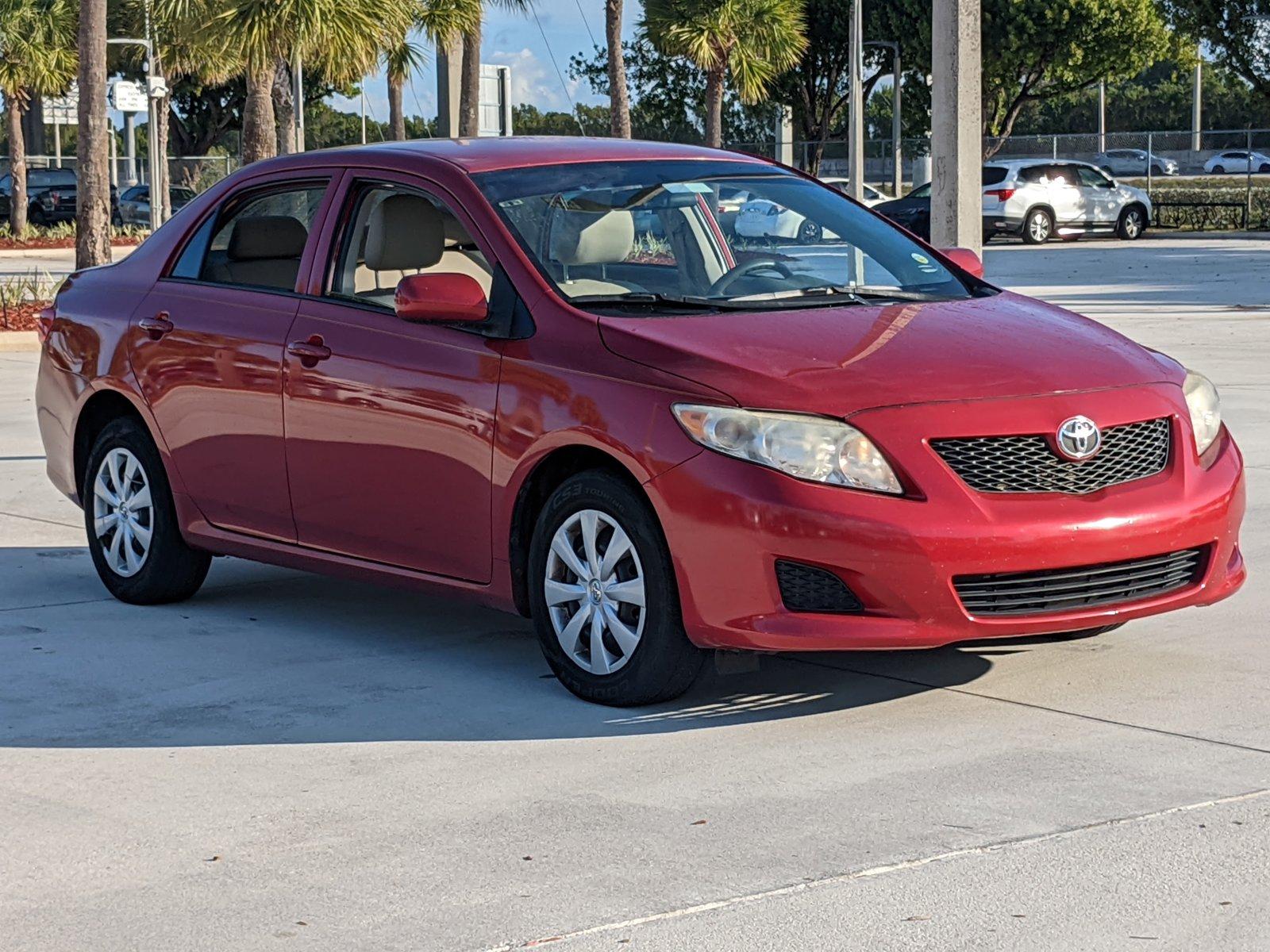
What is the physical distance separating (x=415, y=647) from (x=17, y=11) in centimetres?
4530

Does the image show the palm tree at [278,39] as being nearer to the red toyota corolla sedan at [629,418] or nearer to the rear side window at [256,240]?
the rear side window at [256,240]

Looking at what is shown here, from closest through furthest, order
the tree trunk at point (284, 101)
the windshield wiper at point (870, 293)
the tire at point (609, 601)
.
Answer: the tire at point (609, 601)
the windshield wiper at point (870, 293)
the tree trunk at point (284, 101)

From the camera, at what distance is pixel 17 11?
159ft

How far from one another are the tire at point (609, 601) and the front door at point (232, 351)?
1.38m

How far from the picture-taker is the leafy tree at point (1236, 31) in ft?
129

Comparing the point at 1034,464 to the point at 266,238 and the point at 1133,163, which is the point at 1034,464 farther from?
the point at 1133,163

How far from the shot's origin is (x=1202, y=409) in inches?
245

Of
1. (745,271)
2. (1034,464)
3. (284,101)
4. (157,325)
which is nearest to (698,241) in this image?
(745,271)

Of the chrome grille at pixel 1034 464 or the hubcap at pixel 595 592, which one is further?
the hubcap at pixel 595 592

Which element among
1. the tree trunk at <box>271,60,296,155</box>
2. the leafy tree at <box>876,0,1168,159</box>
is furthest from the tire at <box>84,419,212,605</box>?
the leafy tree at <box>876,0,1168,159</box>

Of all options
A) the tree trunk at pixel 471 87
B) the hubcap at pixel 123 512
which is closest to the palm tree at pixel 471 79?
the tree trunk at pixel 471 87

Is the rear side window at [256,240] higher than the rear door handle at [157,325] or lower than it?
higher

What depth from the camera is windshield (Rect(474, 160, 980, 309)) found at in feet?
21.0

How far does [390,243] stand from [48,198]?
49.5m
